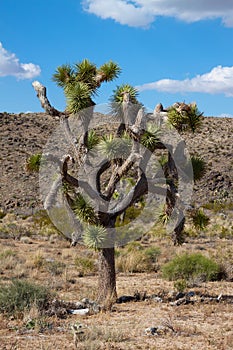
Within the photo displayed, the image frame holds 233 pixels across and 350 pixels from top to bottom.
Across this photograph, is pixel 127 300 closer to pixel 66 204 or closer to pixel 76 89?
pixel 66 204

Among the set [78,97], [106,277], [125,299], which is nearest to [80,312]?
[106,277]

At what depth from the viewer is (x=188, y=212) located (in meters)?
11.2

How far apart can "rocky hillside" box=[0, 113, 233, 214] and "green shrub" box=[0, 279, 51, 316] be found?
2782 centimetres

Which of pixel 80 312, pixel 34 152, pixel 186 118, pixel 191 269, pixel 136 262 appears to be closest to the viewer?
pixel 80 312

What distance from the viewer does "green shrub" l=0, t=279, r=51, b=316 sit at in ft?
31.3

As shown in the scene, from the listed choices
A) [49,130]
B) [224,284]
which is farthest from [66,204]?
[49,130]

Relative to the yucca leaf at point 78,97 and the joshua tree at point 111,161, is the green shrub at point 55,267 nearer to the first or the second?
the joshua tree at point 111,161

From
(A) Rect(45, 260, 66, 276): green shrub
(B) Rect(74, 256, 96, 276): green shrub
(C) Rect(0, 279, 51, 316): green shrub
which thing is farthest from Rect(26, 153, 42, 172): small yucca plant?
(B) Rect(74, 256, 96, 276): green shrub

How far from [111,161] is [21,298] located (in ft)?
10.6

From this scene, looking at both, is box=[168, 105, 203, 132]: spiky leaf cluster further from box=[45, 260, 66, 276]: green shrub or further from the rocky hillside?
the rocky hillside

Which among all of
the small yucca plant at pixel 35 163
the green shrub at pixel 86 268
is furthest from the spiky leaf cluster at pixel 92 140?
the green shrub at pixel 86 268

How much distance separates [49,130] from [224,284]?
41.8 metres

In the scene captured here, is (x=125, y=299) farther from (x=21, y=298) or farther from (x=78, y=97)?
(x=78, y=97)

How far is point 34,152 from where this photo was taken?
46.5m
